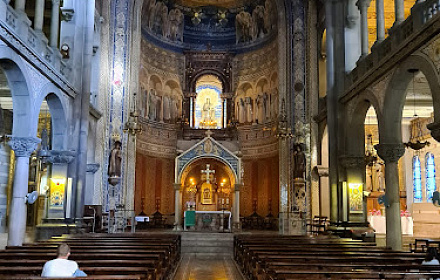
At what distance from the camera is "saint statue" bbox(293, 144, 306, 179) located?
25109 millimetres

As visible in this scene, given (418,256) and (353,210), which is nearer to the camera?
(418,256)

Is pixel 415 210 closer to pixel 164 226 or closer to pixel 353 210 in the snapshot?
pixel 353 210

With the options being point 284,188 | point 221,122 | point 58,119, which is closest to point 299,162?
point 284,188

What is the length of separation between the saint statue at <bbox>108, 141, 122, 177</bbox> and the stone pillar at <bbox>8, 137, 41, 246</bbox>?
9.74 m

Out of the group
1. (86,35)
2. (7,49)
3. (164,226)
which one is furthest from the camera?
(164,226)

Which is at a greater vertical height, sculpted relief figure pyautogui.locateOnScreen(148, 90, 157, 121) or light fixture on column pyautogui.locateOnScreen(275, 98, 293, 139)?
sculpted relief figure pyautogui.locateOnScreen(148, 90, 157, 121)

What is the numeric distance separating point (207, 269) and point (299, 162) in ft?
38.2

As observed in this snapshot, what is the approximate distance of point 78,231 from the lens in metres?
18.0

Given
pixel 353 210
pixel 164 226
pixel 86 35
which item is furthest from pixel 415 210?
pixel 86 35

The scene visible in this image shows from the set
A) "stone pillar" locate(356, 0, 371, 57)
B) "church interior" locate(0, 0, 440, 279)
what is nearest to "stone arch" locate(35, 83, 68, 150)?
"church interior" locate(0, 0, 440, 279)

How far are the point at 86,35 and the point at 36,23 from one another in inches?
140

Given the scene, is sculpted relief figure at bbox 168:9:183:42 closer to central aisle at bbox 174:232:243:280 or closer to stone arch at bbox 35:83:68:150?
central aisle at bbox 174:232:243:280

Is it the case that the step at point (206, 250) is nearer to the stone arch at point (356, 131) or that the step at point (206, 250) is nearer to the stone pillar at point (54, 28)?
the stone arch at point (356, 131)

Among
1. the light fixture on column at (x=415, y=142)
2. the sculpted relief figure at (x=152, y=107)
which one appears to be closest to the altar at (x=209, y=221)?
the sculpted relief figure at (x=152, y=107)
